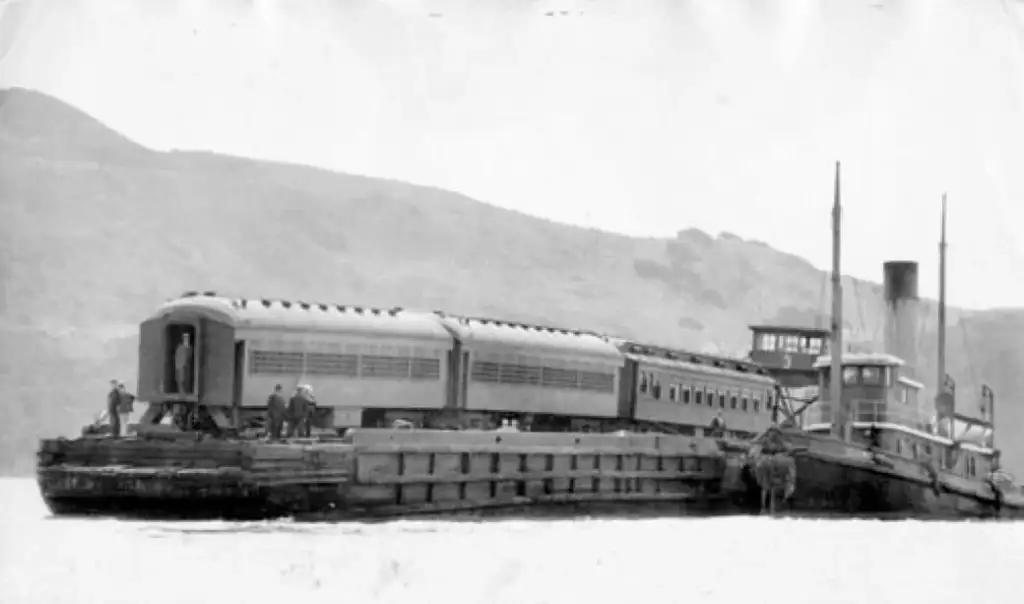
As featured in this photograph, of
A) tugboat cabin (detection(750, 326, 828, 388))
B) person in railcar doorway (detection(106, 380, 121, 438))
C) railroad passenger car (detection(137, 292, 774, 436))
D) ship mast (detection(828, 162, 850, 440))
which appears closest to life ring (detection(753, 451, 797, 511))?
ship mast (detection(828, 162, 850, 440))

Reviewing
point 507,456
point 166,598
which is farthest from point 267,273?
point 166,598

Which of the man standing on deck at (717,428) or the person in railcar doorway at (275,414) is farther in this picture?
the man standing on deck at (717,428)

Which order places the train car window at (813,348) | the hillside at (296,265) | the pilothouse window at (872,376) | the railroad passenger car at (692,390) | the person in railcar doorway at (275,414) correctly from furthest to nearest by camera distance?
1. the hillside at (296,265)
2. the train car window at (813,348)
3. the pilothouse window at (872,376)
4. the railroad passenger car at (692,390)
5. the person in railcar doorway at (275,414)

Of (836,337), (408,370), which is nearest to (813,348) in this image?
(836,337)

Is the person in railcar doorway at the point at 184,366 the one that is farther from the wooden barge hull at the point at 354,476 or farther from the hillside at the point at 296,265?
the hillside at the point at 296,265

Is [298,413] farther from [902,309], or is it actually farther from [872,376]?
[902,309]

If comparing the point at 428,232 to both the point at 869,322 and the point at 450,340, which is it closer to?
the point at 869,322

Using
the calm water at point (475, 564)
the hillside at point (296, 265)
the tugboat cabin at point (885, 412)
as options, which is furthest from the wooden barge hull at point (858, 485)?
the hillside at point (296, 265)
